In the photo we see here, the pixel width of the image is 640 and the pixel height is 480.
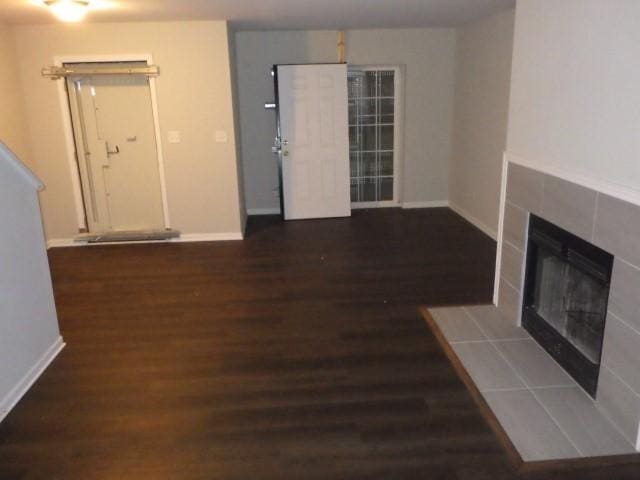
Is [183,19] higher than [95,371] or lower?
higher

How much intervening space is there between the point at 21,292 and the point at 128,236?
2.97 meters

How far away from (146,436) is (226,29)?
13.7 ft

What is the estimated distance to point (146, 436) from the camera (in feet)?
8.53

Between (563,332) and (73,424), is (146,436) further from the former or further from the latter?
(563,332)

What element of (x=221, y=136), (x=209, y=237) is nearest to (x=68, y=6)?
(x=221, y=136)

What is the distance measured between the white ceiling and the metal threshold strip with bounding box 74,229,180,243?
7.12 ft

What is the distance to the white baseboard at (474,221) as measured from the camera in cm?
581

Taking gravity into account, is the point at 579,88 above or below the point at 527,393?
above

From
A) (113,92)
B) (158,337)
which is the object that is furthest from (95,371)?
(113,92)

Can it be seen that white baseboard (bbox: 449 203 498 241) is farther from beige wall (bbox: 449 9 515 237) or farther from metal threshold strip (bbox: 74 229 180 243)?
metal threshold strip (bbox: 74 229 180 243)

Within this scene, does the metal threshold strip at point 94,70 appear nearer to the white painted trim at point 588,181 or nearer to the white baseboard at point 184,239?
the white baseboard at point 184,239

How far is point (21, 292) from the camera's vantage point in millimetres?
3064

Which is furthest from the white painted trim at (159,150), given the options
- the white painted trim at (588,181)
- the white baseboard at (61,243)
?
the white painted trim at (588,181)

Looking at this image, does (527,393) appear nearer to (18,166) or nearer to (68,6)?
(18,166)
